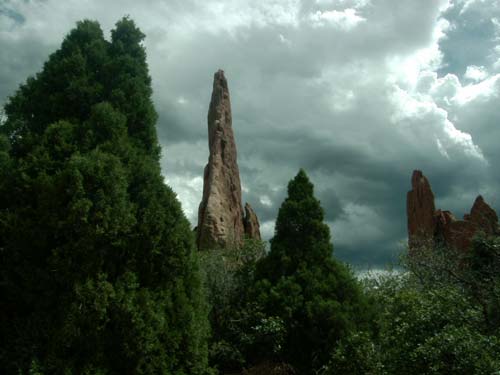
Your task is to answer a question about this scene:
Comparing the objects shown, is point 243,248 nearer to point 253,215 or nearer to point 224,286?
point 224,286

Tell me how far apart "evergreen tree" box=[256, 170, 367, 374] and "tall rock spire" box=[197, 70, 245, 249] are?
33.5 ft

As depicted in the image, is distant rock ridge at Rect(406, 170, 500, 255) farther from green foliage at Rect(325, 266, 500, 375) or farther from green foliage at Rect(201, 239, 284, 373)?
green foliage at Rect(325, 266, 500, 375)

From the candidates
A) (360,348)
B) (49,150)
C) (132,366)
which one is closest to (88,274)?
(132,366)

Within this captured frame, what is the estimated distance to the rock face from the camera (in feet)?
97.0

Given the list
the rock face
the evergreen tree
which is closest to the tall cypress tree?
the evergreen tree

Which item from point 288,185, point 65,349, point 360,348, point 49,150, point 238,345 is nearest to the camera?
point 65,349

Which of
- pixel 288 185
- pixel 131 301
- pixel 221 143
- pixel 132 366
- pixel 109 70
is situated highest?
pixel 221 143

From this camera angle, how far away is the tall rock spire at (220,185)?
82.6ft

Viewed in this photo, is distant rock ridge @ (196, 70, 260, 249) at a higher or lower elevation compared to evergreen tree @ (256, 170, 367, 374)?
higher

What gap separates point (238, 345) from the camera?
1309 centimetres

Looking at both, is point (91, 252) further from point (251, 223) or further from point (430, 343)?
point (251, 223)

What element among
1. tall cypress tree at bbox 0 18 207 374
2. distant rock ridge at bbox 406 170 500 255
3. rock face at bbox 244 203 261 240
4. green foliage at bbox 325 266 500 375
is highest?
distant rock ridge at bbox 406 170 500 255

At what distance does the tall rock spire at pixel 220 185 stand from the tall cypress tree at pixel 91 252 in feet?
50.5

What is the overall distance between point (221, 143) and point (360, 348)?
19639mm
